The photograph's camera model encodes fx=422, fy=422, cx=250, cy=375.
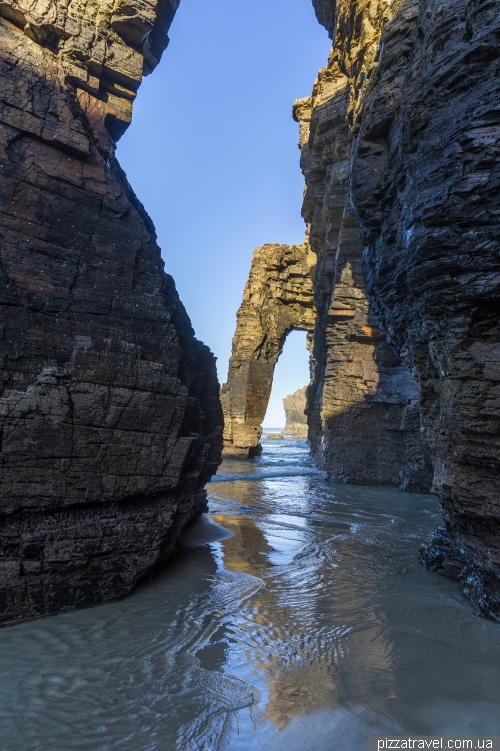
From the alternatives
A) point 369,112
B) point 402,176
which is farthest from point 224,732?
point 369,112

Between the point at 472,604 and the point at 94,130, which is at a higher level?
the point at 94,130

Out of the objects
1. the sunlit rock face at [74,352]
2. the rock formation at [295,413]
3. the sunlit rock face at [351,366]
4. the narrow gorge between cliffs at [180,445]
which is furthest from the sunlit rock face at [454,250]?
the rock formation at [295,413]

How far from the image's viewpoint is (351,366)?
58.0 feet

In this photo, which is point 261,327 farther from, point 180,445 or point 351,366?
point 180,445

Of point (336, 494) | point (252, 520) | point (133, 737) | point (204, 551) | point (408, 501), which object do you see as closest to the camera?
point (133, 737)

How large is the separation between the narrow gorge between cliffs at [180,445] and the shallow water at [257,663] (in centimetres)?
2

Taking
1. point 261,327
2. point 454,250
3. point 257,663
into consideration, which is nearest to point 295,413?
point 261,327

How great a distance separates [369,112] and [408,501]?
35.2 feet

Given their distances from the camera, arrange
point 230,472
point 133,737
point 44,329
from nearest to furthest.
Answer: point 133,737 < point 44,329 < point 230,472

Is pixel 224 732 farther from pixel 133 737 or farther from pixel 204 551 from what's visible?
pixel 204 551

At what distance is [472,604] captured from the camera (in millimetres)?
5250

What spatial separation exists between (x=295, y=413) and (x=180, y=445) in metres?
107

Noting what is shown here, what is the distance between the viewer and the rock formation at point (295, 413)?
10236 cm

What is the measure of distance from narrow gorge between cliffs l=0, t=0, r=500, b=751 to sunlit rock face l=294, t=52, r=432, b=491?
896 centimetres
